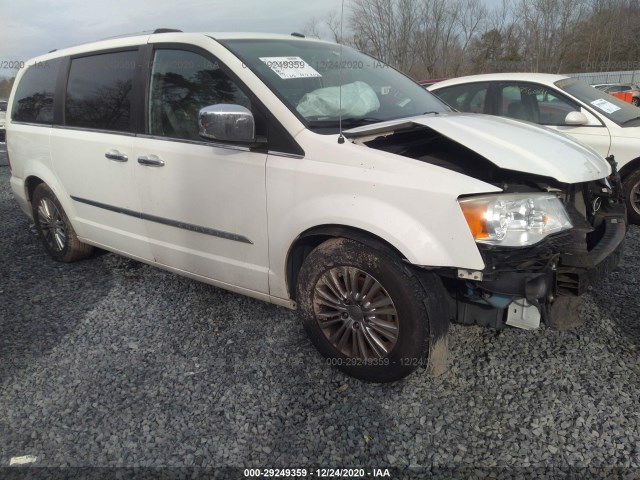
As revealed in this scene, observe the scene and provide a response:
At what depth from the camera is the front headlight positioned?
6.92ft

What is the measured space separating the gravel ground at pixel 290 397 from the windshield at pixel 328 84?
4.54 ft

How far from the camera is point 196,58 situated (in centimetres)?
298

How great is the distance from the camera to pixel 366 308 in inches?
97.1

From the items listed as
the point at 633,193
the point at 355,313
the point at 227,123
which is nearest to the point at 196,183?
the point at 227,123

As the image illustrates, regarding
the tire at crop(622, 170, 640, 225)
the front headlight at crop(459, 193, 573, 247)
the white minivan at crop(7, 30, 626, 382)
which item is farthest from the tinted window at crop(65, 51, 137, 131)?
the tire at crop(622, 170, 640, 225)

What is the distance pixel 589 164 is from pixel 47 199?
13.9 ft

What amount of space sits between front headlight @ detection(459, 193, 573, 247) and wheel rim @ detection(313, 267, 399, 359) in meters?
0.55

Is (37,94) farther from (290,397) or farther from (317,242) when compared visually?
(290,397)

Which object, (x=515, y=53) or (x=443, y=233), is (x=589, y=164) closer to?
(x=443, y=233)

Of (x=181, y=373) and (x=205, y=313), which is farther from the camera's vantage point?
(x=205, y=313)

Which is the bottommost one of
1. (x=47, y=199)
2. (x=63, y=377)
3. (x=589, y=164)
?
(x=63, y=377)

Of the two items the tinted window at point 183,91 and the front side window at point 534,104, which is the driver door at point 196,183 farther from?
the front side window at point 534,104

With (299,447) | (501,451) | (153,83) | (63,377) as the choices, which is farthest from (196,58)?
(501,451)

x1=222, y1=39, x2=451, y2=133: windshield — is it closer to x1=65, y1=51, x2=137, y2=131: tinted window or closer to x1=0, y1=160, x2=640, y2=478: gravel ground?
x1=65, y1=51, x2=137, y2=131: tinted window
